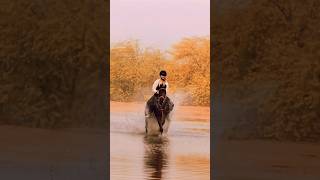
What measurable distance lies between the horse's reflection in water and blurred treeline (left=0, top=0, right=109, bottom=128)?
199cm

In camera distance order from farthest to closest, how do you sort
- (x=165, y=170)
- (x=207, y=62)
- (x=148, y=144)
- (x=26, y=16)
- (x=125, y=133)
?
1. (x=207, y=62)
2. (x=125, y=133)
3. (x=26, y=16)
4. (x=148, y=144)
5. (x=165, y=170)

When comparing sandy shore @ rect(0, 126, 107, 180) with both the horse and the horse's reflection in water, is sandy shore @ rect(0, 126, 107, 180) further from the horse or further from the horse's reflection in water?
the horse

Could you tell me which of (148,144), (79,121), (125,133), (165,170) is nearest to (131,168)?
(165,170)

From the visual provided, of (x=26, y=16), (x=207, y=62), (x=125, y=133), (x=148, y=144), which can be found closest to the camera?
(x=148, y=144)

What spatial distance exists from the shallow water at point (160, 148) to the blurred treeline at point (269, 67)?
4.39ft

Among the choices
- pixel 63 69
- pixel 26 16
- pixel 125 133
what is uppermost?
pixel 26 16

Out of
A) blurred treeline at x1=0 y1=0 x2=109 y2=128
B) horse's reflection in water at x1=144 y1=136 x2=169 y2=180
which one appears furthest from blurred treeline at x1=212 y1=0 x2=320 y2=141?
blurred treeline at x1=0 y1=0 x2=109 y2=128

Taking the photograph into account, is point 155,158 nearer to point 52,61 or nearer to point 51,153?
point 51,153

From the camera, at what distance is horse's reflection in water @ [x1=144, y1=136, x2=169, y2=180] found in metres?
8.16

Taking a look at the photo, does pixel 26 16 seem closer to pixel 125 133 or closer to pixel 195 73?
pixel 125 133

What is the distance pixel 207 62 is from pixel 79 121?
6.91 metres

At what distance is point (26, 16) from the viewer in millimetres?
15086

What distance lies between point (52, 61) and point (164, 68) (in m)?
7.52

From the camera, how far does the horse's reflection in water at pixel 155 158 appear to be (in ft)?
26.8
